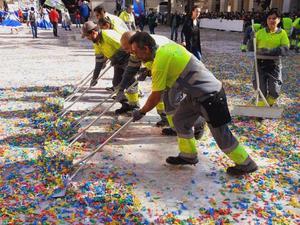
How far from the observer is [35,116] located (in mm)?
6258

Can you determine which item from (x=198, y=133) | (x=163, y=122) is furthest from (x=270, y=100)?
(x=163, y=122)

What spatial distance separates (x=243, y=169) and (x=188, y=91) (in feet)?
3.64

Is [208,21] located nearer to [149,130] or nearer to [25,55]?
[25,55]

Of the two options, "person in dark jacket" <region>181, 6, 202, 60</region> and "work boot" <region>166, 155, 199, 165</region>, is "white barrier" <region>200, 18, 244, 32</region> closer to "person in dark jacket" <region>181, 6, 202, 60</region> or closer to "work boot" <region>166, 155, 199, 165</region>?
"person in dark jacket" <region>181, 6, 202, 60</region>

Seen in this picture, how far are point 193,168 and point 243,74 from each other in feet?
21.0

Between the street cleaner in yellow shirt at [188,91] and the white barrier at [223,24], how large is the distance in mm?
23500

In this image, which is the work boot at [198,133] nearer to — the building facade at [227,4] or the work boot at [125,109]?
the work boot at [125,109]

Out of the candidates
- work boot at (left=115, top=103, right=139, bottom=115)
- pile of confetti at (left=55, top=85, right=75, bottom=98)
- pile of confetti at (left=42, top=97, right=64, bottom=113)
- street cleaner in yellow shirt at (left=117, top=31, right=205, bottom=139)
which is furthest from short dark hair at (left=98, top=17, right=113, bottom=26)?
pile of confetti at (left=55, top=85, right=75, bottom=98)

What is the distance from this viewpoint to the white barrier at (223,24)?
2627 cm

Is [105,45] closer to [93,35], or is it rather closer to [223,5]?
[93,35]

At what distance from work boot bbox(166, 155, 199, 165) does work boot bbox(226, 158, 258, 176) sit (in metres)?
0.43

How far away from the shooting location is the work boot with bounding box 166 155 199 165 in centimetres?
424

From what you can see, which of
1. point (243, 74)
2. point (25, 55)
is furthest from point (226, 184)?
point (25, 55)

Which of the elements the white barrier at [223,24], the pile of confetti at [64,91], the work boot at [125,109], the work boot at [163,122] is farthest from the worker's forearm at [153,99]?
the white barrier at [223,24]
